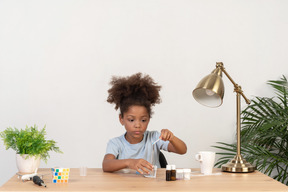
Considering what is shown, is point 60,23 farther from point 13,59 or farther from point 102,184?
point 102,184

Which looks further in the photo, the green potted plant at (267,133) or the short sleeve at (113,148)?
the green potted plant at (267,133)

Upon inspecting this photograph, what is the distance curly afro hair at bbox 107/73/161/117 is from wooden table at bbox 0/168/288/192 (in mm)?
556

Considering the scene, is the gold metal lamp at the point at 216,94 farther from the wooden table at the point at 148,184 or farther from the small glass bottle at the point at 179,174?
the small glass bottle at the point at 179,174

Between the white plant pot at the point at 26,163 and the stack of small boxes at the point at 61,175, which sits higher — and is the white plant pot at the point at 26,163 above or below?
above

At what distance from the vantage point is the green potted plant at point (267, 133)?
3.24 m

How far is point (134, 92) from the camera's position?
2617mm

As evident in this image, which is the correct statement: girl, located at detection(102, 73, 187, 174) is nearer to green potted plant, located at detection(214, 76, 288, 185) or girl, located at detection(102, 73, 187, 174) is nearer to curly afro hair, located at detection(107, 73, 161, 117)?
curly afro hair, located at detection(107, 73, 161, 117)

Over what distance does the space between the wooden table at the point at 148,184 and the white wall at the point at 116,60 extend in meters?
1.74

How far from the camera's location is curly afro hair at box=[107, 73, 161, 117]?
2.58m

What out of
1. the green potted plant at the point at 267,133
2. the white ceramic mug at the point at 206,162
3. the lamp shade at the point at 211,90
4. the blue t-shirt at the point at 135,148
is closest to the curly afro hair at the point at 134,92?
the blue t-shirt at the point at 135,148

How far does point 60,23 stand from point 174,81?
1161mm

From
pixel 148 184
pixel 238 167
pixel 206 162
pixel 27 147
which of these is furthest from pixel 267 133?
pixel 27 147

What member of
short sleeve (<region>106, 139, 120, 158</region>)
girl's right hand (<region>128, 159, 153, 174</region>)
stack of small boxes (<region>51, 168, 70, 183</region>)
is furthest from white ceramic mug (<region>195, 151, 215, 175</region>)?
stack of small boxes (<region>51, 168, 70, 183</region>)

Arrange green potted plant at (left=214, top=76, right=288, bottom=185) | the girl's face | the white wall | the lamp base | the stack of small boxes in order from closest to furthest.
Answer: the stack of small boxes → the lamp base → the girl's face → green potted plant at (left=214, top=76, right=288, bottom=185) → the white wall
